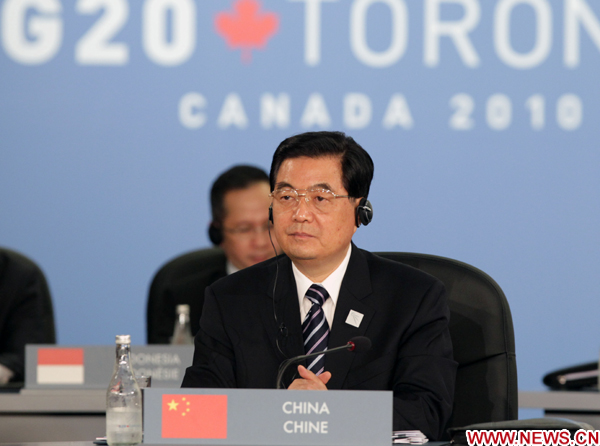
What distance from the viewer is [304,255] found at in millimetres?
2072

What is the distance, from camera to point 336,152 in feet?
6.92

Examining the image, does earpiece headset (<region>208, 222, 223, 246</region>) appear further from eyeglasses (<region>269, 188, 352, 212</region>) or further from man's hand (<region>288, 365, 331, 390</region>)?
man's hand (<region>288, 365, 331, 390</region>)

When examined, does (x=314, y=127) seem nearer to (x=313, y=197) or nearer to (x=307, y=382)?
(x=313, y=197)

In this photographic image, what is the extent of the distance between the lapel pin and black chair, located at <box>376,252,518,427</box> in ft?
0.73

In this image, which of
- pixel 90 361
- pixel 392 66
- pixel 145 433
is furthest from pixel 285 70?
pixel 145 433

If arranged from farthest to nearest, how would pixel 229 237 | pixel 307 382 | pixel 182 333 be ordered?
pixel 229 237
pixel 182 333
pixel 307 382

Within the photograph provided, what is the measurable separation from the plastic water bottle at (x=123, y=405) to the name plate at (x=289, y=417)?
145mm

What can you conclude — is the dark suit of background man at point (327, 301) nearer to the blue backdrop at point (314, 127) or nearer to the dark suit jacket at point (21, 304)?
the dark suit jacket at point (21, 304)

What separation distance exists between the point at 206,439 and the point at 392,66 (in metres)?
2.63

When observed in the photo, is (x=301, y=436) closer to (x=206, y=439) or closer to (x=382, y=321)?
(x=206, y=439)

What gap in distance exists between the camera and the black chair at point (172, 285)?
3.47 m

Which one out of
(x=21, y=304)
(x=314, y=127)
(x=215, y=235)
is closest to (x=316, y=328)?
(x=215, y=235)

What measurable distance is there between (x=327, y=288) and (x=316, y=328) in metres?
0.11

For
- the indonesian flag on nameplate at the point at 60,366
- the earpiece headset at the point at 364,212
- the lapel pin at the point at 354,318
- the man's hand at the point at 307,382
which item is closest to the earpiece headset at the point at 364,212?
the earpiece headset at the point at 364,212
